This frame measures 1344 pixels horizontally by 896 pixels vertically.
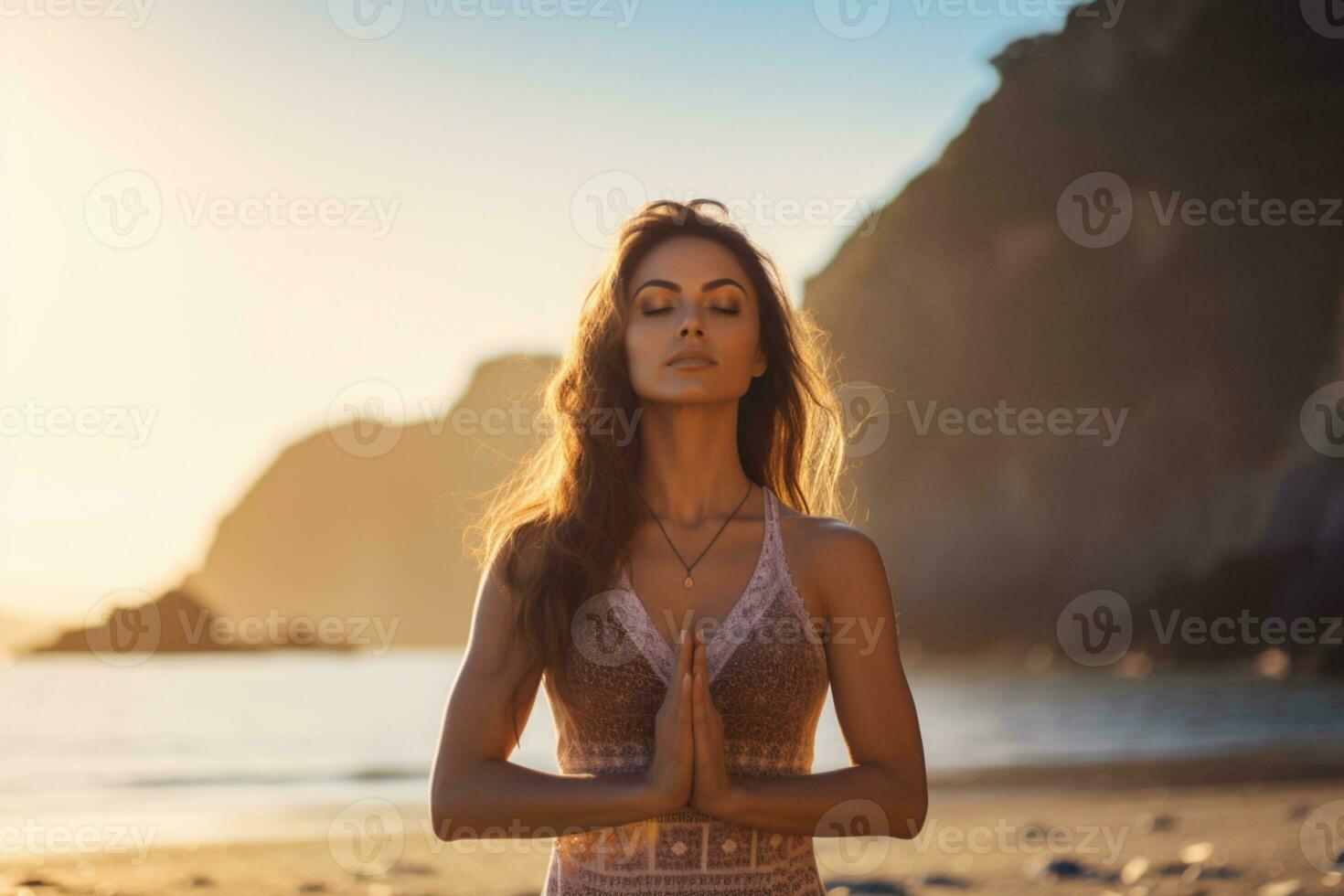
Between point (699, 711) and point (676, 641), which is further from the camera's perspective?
point (676, 641)

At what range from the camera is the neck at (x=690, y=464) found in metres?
3.17

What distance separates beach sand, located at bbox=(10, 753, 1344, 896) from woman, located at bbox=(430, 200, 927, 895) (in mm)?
7055

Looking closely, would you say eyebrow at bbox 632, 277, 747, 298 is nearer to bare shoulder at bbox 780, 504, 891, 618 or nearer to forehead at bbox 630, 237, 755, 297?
forehead at bbox 630, 237, 755, 297

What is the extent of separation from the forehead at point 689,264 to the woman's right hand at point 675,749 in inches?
38.3

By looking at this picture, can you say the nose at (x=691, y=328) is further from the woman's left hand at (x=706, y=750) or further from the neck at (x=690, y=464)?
the woman's left hand at (x=706, y=750)

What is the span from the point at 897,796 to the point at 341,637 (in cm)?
8331

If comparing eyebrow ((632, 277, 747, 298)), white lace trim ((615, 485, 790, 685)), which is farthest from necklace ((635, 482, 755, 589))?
eyebrow ((632, 277, 747, 298))

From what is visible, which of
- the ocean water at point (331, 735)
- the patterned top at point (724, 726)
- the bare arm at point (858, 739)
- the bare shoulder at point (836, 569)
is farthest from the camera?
the ocean water at point (331, 735)

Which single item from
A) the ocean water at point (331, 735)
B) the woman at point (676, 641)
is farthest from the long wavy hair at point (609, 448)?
the ocean water at point (331, 735)

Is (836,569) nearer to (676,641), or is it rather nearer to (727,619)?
(727,619)

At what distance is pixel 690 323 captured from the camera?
10.0 feet

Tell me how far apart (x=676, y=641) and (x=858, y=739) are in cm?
45

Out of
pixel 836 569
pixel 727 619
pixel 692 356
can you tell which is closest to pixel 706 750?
pixel 727 619

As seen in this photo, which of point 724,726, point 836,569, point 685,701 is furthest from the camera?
point 836,569
